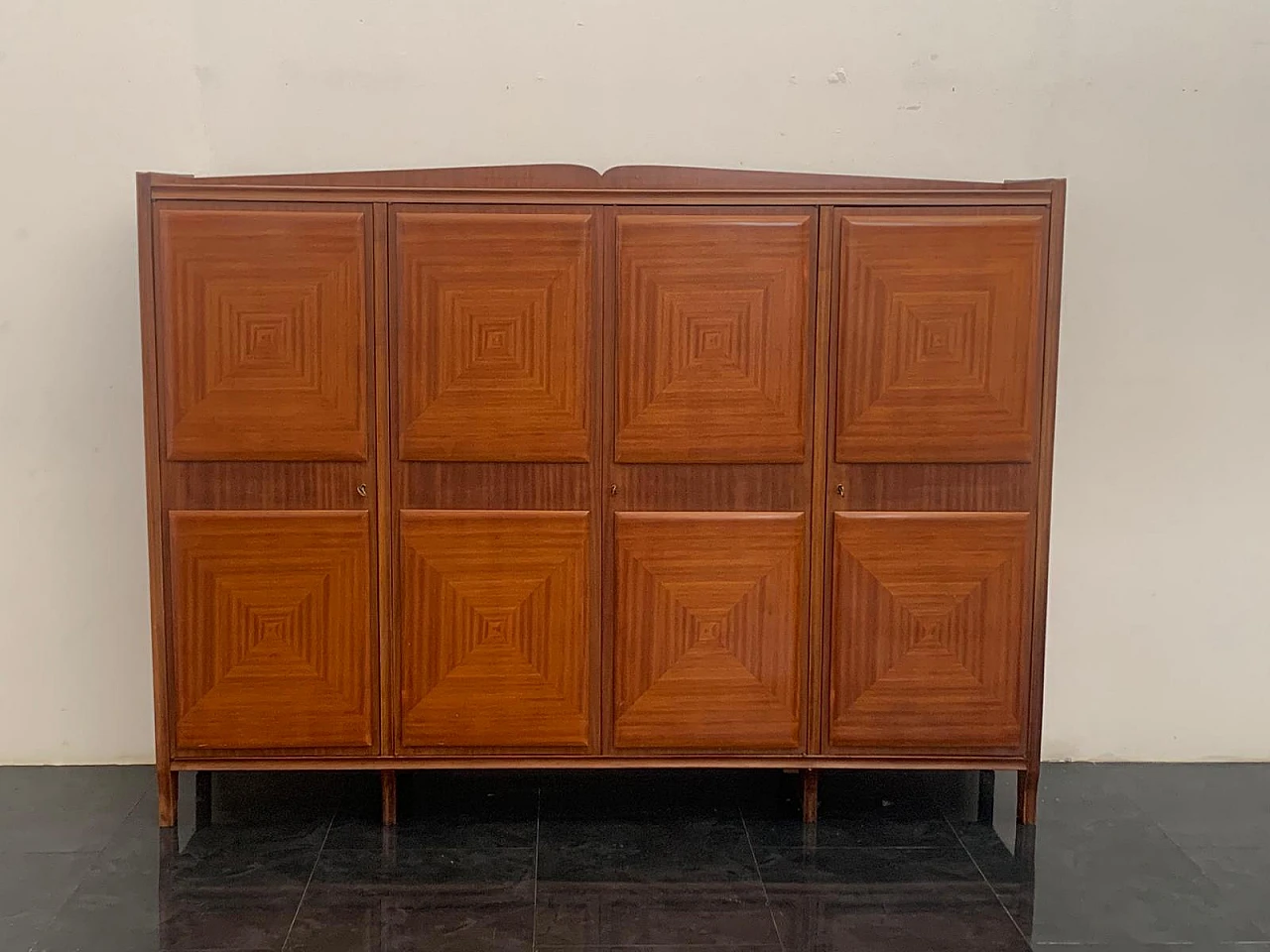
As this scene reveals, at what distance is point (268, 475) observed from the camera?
8.83 ft

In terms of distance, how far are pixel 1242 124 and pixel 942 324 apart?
47.8 inches

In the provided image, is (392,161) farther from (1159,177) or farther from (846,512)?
(1159,177)

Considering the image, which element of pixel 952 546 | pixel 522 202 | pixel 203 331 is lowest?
pixel 952 546

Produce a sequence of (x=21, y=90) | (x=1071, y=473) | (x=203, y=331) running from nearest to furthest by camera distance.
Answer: (x=203, y=331) → (x=21, y=90) → (x=1071, y=473)

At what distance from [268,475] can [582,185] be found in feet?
3.22

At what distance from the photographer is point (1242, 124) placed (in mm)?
3174

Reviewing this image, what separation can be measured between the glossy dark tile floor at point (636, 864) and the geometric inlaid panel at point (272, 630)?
0.27 m

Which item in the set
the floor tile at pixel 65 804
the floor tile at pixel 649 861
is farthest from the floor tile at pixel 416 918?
the floor tile at pixel 65 804

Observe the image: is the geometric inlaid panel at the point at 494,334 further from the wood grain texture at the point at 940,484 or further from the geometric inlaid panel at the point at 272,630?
the wood grain texture at the point at 940,484

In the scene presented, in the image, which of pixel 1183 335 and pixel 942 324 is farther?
pixel 1183 335

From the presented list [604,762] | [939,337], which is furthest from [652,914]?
[939,337]

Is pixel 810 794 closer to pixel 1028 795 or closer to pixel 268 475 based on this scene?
pixel 1028 795

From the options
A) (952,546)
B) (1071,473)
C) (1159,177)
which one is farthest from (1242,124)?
(952,546)

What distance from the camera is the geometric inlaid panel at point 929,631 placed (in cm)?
275
